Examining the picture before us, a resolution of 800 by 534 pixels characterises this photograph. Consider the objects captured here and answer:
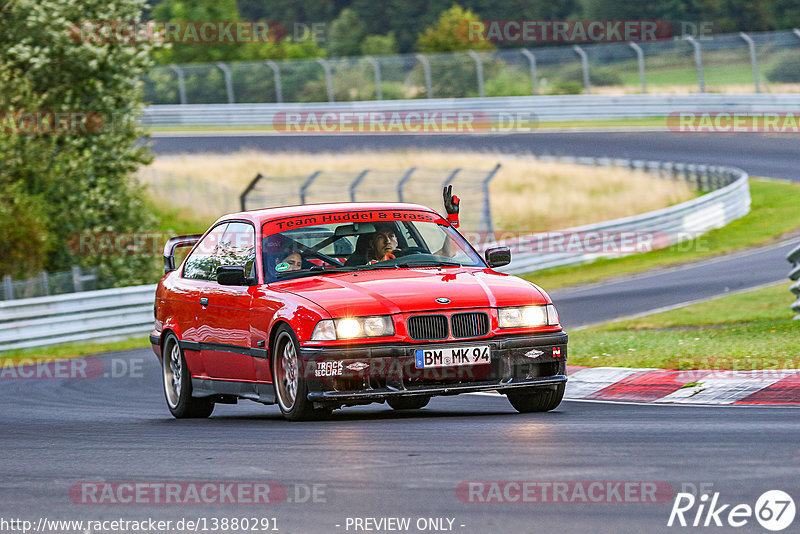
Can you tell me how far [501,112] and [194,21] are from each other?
32.4 m

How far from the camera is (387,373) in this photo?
8656 millimetres

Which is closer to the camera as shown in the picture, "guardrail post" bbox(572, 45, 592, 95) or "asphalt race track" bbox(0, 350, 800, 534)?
"asphalt race track" bbox(0, 350, 800, 534)

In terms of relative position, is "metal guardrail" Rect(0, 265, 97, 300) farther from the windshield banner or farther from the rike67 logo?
the rike67 logo

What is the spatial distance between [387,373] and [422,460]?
1.78m

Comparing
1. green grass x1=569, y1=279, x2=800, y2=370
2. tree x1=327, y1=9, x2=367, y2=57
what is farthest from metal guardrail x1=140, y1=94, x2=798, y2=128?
tree x1=327, y1=9, x2=367, y2=57

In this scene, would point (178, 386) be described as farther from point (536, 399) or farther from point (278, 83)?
point (278, 83)

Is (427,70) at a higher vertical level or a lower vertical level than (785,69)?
higher

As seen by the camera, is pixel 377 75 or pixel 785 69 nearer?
pixel 785 69

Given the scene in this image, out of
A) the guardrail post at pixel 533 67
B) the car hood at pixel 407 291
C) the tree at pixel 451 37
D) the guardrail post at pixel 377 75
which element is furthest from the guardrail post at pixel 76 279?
the tree at pixel 451 37

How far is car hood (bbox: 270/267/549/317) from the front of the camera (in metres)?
8.74

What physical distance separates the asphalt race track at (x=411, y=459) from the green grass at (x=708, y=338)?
1.52 metres

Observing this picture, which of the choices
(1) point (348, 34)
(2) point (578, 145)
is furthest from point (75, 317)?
(1) point (348, 34)

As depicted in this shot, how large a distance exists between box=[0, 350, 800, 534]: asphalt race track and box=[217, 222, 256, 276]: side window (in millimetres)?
1196

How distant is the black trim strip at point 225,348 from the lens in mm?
9391
